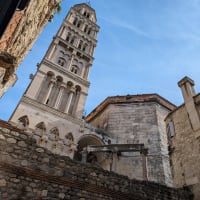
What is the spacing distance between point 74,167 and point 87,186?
0.75m

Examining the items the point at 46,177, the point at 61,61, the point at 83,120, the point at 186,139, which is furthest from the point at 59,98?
the point at 46,177

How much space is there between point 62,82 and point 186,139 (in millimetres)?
14385

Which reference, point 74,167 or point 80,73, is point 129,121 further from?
point 74,167

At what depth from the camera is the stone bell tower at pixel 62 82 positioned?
52.6 ft

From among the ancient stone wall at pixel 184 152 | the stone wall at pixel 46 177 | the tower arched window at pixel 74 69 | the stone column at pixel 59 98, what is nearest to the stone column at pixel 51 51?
the tower arched window at pixel 74 69

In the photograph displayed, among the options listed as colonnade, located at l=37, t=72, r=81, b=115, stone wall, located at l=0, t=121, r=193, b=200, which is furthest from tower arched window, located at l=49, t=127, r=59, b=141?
stone wall, located at l=0, t=121, r=193, b=200

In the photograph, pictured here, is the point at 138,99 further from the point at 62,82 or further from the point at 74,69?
the point at 62,82

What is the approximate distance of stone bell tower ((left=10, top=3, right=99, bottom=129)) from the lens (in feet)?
52.6

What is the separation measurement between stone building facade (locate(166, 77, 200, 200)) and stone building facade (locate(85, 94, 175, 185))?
5.95 meters

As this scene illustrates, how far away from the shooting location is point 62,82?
20516mm

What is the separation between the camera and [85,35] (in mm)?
28531

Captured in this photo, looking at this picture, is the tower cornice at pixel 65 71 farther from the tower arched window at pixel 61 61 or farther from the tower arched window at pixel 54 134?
the tower arched window at pixel 54 134

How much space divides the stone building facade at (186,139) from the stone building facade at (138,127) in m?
5.95

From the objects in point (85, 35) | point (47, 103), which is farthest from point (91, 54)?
point (47, 103)
